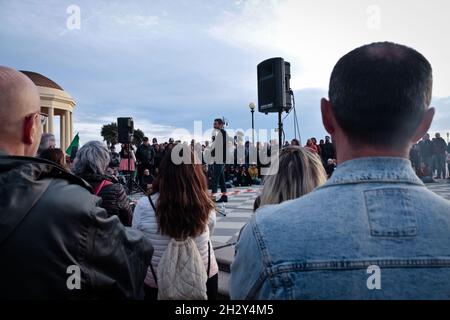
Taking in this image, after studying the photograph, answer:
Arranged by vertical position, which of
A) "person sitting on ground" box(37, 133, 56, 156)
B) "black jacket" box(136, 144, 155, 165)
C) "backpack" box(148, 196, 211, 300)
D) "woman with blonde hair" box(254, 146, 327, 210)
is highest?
"black jacket" box(136, 144, 155, 165)

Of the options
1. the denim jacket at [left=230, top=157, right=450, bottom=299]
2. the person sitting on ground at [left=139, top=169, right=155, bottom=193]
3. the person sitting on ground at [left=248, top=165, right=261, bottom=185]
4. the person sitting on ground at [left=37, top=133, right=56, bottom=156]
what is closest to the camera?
the denim jacket at [left=230, top=157, right=450, bottom=299]

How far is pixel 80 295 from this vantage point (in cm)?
108

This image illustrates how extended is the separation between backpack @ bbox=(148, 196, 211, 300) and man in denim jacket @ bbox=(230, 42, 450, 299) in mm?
1540

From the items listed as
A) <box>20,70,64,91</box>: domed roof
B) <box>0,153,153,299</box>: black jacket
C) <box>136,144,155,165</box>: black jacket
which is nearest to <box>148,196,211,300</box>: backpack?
<box>0,153,153,299</box>: black jacket

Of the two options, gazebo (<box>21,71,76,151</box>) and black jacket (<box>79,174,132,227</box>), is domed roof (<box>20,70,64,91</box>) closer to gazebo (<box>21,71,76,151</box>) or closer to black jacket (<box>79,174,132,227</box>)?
gazebo (<box>21,71,76,151</box>)

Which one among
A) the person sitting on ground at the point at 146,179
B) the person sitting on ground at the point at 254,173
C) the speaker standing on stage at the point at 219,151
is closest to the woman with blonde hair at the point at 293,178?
the speaker standing on stage at the point at 219,151

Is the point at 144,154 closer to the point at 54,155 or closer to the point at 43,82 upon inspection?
the point at 54,155

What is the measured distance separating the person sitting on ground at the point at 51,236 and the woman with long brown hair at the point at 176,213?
4.22 ft

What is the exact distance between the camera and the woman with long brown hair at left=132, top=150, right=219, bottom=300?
2535 millimetres

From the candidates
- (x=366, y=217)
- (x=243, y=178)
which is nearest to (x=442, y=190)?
(x=243, y=178)

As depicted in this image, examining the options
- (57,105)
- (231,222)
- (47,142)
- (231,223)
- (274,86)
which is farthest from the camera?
(57,105)

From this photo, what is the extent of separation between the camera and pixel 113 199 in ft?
9.53

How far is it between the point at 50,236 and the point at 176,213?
1532mm

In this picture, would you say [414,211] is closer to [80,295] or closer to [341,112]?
[341,112]
